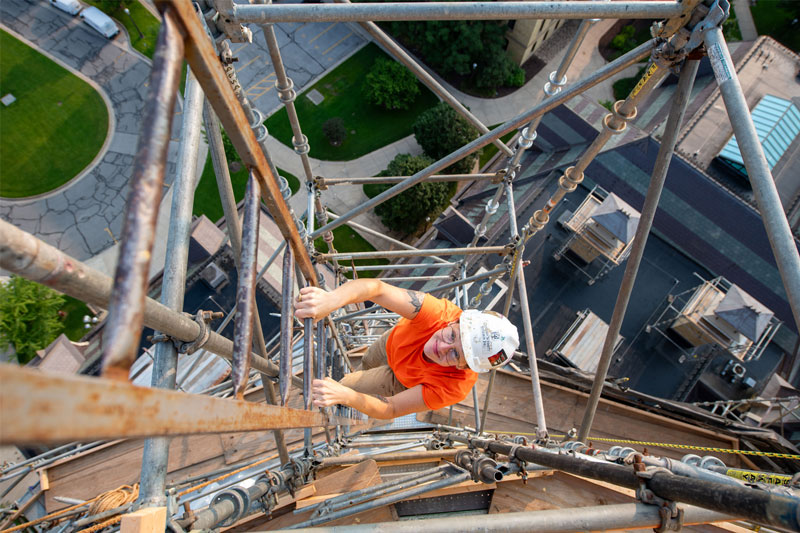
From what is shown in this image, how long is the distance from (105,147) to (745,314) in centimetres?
3044

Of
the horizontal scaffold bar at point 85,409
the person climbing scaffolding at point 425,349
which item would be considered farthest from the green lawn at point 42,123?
the horizontal scaffold bar at point 85,409

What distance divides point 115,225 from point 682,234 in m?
26.3

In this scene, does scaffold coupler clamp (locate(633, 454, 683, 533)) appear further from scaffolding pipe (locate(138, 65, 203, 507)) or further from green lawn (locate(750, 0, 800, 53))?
green lawn (locate(750, 0, 800, 53))

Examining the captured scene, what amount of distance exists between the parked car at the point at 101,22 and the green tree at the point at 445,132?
19.2m

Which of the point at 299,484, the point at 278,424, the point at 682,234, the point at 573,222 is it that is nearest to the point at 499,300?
the point at 573,222

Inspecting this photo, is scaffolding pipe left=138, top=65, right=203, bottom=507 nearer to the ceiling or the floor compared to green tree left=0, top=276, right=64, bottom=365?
nearer to the ceiling

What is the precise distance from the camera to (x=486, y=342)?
482 cm

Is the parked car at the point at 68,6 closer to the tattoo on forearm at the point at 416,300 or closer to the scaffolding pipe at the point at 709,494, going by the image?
the tattoo on forearm at the point at 416,300

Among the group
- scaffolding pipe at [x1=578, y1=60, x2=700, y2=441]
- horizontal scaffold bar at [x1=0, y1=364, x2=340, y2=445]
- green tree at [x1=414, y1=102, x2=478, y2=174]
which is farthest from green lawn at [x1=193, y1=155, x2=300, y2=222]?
horizontal scaffold bar at [x1=0, y1=364, x2=340, y2=445]

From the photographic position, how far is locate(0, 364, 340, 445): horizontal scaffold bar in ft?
3.36

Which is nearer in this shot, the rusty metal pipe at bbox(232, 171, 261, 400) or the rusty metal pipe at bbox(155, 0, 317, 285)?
the rusty metal pipe at bbox(155, 0, 317, 285)

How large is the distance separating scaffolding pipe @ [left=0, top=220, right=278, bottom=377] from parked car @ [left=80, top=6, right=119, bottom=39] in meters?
32.2

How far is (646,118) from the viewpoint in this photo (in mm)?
23312

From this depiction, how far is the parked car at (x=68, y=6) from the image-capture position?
2697 cm
